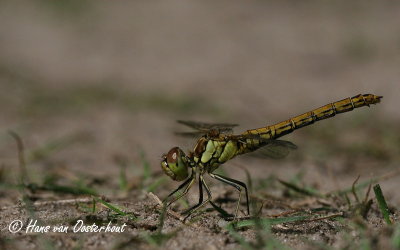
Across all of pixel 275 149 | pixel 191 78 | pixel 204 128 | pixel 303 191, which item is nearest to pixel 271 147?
pixel 275 149

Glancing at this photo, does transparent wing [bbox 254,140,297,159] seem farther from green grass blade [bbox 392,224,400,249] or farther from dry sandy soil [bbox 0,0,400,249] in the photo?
green grass blade [bbox 392,224,400,249]

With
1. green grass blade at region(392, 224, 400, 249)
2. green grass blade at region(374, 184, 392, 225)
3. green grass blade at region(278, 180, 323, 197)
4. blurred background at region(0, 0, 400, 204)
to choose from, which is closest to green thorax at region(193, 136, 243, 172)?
blurred background at region(0, 0, 400, 204)

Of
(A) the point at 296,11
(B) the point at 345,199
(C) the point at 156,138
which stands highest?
(A) the point at 296,11

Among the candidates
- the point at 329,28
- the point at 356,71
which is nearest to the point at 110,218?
the point at 356,71

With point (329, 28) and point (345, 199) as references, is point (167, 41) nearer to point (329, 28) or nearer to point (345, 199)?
point (329, 28)

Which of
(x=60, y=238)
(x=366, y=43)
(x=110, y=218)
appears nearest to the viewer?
(x=60, y=238)

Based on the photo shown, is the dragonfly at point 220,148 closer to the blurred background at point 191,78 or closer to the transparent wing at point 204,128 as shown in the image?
the transparent wing at point 204,128

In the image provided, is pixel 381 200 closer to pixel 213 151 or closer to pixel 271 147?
pixel 271 147
